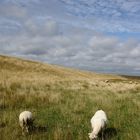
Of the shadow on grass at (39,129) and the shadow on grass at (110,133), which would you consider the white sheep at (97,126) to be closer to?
the shadow on grass at (110,133)

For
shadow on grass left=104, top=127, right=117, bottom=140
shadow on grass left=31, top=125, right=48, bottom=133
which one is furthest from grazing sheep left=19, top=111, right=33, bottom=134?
shadow on grass left=104, top=127, right=117, bottom=140

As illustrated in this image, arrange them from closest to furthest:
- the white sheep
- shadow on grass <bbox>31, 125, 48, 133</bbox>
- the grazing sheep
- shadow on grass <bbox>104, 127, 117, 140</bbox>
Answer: the white sheep
shadow on grass <bbox>104, 127, 117, 140</bbox>
the grazing sheep
shadow on grass <bbox>31, 125, 48, 133</bbox>

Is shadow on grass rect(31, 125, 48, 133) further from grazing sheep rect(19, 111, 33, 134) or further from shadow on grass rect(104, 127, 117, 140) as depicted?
shadow on grass rect(104, 127, 117, 140)

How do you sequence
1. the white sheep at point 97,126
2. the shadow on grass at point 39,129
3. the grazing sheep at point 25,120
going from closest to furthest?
the white sheep at point 97,126
the grazing sheep at point 25,120
the shadow on grass at point 39,129

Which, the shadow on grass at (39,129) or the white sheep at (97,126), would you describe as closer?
the white sheep at (97,126)

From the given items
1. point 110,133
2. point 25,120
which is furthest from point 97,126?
point 25,120

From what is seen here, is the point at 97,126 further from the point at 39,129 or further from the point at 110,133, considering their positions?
the point at 39,129

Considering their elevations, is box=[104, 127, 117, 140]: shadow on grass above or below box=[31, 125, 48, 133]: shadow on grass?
below

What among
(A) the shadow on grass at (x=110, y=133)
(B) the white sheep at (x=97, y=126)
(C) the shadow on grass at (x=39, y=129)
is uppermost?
(B) the white sheep at (x=97, y=126)

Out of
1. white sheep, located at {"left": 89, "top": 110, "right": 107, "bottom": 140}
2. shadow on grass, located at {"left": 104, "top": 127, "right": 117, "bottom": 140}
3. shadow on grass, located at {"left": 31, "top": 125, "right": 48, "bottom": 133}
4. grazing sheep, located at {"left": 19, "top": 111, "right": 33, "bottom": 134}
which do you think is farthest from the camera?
shadow on grass, located at {"left": 31, "top": 125, "right": 48, "bottom": 133}

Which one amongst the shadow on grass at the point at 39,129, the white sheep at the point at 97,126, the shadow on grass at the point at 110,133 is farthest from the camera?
the shadow on grass at the point at 39,129

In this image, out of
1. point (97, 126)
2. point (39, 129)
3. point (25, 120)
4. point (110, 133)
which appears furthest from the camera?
point (39, 129)

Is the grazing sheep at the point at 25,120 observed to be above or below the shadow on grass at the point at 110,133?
above

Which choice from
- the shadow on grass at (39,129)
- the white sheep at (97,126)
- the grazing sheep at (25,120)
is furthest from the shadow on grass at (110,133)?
the grazing sheep at (25,120)
